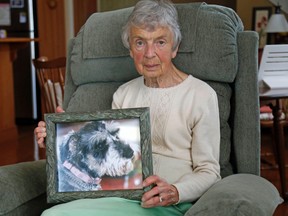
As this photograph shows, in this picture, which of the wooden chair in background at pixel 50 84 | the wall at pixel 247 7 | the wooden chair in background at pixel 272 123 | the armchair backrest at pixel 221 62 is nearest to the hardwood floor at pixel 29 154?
the wooden chair in background at pixel 272 123

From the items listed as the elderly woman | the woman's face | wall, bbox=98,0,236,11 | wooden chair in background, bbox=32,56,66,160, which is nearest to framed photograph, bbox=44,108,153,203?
the elderly woman

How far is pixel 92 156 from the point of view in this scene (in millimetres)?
1401

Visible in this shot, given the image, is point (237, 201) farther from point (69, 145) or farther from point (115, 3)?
point (115, 3)

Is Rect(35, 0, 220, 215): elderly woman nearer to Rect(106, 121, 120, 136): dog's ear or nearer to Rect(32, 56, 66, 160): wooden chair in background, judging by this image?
Rect(106, 121, 120, 136): dog's ear

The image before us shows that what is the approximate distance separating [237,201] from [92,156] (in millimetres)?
454

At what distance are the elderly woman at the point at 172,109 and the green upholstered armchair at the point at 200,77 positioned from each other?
104 millimetres

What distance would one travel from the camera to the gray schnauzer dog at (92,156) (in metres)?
1.39

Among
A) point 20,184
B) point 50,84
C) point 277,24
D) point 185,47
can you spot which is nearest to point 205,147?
point 185,47

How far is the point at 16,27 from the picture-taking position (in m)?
5.72

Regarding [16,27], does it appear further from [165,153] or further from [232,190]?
[232,190]

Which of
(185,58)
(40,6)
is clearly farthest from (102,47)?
(40,6)

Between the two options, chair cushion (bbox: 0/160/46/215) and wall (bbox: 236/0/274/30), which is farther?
wall (bbox: 236/0/274/30)

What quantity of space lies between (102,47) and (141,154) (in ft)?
2.15

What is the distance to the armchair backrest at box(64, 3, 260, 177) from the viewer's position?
1.65m
